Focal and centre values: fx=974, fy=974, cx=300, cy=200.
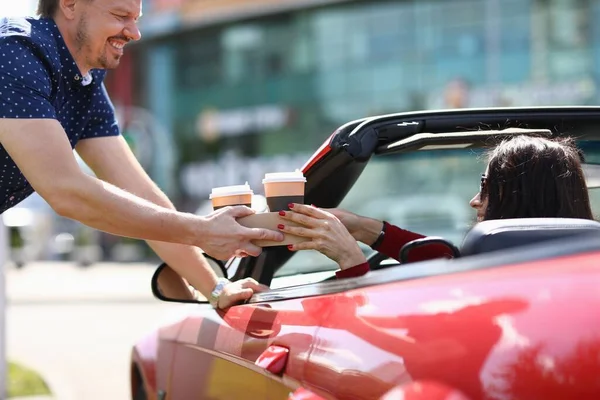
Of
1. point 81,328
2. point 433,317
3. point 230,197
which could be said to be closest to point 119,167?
point 230,197

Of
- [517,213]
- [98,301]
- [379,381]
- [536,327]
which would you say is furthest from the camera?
[98,301]

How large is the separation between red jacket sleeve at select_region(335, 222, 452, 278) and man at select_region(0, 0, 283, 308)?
228 mm

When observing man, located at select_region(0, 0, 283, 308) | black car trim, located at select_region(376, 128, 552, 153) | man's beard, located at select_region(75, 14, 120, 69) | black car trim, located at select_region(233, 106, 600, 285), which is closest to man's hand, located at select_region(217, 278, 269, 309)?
man, located at select_region(0, 0, 283, 308)

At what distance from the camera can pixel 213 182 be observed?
3938 cm

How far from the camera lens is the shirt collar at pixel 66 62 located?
3.26 meters

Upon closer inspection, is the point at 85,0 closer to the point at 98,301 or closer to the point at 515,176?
the point at 515,176

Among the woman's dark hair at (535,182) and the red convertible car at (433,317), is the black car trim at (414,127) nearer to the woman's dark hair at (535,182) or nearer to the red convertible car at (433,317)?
the red convertible car at (433,317)

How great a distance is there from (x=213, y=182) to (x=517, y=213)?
3711 centimetres

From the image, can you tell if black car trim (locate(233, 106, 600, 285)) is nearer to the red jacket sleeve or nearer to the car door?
the red jacket sleeve

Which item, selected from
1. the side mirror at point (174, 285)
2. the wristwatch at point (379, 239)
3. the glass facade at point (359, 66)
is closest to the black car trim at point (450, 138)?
the wristwatch at point (379, 239)

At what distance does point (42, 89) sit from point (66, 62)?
1.13ft

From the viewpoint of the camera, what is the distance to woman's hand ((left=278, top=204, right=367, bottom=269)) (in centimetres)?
253

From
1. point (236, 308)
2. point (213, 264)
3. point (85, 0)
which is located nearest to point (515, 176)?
point (236, 308)

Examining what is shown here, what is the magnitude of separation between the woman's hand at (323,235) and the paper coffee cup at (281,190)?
39 millimetres
